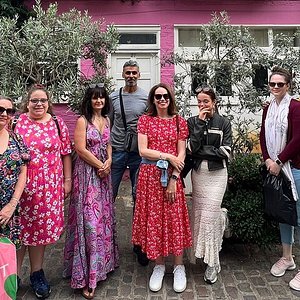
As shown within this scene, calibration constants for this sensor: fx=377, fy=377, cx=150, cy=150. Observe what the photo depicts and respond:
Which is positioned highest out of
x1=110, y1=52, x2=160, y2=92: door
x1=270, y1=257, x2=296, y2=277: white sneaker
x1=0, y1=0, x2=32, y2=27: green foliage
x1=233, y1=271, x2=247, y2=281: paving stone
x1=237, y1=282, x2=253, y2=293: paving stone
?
x1=0, y1=0, x2=32, y2=27: green foliage

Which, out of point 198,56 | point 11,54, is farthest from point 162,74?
point 11,54

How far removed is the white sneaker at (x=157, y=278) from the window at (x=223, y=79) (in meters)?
2.48

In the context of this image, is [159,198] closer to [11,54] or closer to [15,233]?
[15,233]

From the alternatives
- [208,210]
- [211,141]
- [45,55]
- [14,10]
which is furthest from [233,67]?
[14,10]

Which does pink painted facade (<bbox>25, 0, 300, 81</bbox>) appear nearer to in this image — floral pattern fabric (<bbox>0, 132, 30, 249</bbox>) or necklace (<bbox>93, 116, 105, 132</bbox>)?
necklace (<bbox>93, 116, 105, 132</bbox>)

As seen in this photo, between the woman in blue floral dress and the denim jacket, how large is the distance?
64.5 inches

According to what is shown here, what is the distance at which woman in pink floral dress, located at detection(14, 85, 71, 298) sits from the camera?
11.2 ft

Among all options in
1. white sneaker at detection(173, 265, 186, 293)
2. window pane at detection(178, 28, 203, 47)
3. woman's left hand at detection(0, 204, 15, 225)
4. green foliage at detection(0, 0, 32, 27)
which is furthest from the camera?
window pane at detection(178, 28, 203, 47)

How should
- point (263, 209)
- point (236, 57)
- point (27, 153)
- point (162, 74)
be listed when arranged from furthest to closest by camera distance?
point (162, 74), point (236, 57), point (263, 209), point (27, 153)

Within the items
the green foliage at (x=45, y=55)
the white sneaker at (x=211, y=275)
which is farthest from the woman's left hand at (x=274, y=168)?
the green foliage at (x=45, y=55)

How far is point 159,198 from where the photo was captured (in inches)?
147

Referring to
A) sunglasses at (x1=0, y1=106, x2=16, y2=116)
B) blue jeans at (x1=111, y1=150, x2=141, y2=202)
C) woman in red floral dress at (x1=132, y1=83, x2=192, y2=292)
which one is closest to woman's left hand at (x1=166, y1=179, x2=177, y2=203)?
woman in red floral dress at (x1=132, y1=83, x2=192, y2=292)

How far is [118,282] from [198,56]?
3140 millimetres

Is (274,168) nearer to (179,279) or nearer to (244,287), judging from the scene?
(244,287)
